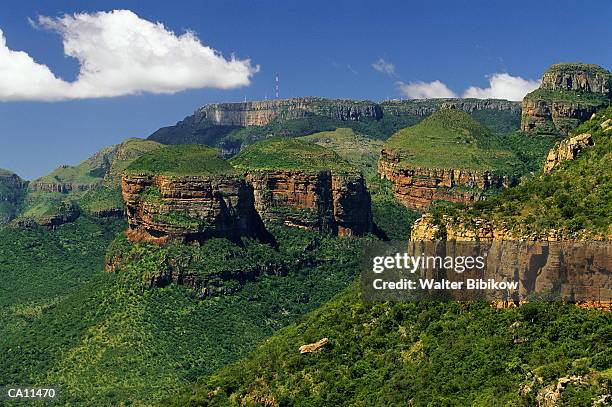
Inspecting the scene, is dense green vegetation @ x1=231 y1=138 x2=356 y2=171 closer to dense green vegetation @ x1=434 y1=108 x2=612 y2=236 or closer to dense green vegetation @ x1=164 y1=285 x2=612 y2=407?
dense green vegetation @ x1=164 y1=285 x2=612 y2=407

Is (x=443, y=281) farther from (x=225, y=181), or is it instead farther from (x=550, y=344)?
(x=225, y=181)

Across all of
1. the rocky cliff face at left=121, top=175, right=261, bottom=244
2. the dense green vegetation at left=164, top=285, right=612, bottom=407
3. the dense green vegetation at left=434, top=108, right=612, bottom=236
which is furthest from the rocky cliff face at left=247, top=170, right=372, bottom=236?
the dense green vegetation at left=434, top=108, right=612, bottom=236

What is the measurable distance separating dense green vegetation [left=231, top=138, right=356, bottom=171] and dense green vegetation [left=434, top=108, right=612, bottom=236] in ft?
358

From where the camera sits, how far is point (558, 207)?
7050cm

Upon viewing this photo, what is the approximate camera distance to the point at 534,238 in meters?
67.1

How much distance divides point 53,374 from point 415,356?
76454 mm

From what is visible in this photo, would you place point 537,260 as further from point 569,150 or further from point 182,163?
point 182,163

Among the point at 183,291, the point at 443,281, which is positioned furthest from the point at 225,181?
the point at 443,281

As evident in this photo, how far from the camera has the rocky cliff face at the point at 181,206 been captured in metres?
153

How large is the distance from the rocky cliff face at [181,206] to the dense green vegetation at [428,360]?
224 ft

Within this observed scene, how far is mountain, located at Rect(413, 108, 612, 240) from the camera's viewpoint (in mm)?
66875

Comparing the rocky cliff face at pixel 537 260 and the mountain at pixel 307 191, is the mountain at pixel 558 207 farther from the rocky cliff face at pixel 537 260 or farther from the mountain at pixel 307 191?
the mountain at pixel 307 191
